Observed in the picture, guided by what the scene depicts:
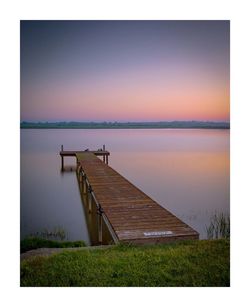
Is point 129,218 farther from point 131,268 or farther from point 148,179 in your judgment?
point 148,179

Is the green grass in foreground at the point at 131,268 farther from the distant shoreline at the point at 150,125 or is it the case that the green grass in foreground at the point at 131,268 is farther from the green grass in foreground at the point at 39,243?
the green grass in foreground at the point at 39,243

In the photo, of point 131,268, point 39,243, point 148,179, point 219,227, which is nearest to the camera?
point 131,268

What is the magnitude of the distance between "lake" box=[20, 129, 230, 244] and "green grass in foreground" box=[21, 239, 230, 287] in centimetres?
80

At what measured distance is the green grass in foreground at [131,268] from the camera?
3.17 meters

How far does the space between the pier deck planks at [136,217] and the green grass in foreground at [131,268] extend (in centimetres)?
24

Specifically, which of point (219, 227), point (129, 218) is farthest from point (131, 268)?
point (219, 227)

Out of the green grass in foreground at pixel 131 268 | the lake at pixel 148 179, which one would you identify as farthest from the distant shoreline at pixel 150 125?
the green grass in foreground at pixel 131 268

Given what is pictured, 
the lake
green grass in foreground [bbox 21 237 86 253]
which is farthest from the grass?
green grass in foreground [bbox 21 237 86 253]

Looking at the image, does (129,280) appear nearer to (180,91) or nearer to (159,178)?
(180,91)

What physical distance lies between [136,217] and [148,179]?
5.90 metres

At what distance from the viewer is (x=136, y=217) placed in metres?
4.38
